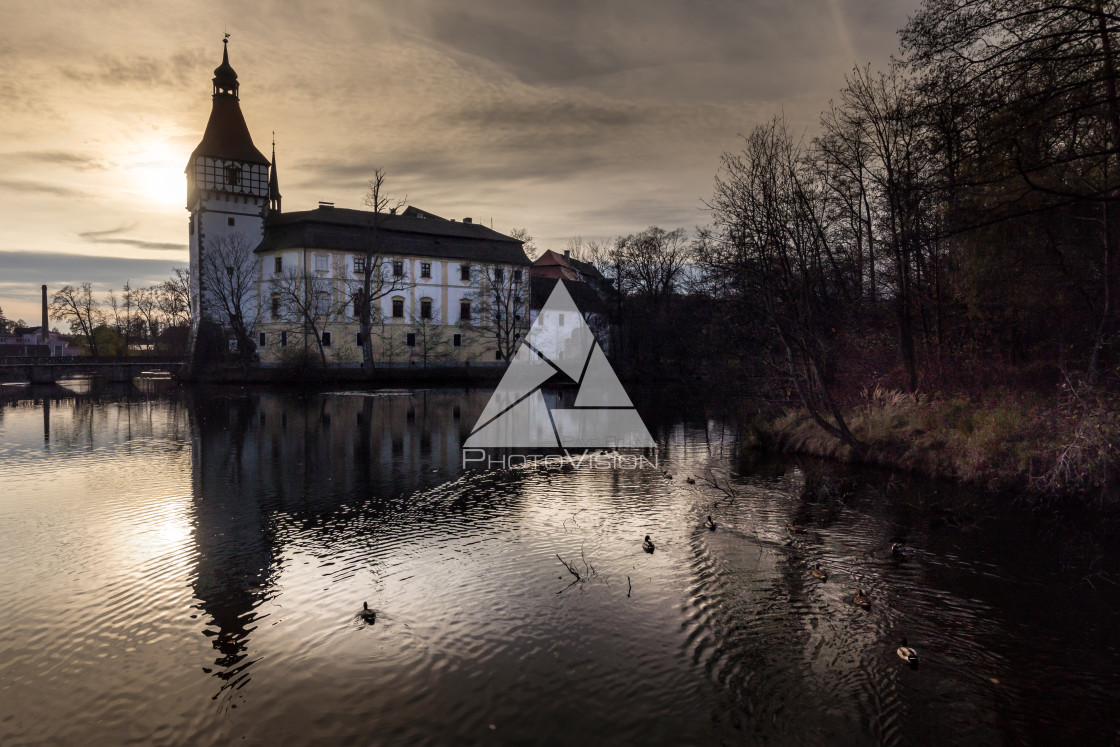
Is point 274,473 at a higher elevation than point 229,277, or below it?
below

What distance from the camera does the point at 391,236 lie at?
6041 centimetres

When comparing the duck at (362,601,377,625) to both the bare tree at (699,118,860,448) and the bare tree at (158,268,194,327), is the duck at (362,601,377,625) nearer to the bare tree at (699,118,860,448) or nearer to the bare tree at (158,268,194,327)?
the bare tree at (699,118,860,448)

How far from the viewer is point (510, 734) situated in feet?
Answer: 17.9

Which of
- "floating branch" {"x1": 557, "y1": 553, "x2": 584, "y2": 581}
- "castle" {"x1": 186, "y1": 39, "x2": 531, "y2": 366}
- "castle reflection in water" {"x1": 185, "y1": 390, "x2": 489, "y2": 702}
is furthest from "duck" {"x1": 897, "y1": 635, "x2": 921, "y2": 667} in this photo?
"castle" {"x1": 186, "y1": 39, "x2": 531, "y2": 366}

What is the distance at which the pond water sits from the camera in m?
5.62

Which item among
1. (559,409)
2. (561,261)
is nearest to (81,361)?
(559,409)

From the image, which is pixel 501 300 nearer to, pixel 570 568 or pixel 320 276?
pixel 320 276

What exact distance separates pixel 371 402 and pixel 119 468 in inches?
730

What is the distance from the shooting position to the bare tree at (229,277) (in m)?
53.8

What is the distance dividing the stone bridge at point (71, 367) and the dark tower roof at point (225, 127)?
17106mm

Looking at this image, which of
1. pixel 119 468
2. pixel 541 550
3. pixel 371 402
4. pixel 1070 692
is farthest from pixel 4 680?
pixel 371 402

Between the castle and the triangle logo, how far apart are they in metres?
5.43

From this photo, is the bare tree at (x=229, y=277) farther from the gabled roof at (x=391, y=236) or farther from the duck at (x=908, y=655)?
the duck at (x=908, y=655)

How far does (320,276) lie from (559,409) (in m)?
32.3
